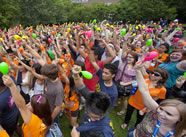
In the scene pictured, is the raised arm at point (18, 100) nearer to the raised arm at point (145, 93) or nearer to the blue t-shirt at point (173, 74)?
the raised arm at point (145, 93)

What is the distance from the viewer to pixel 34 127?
1402 mm

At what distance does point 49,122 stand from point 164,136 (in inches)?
57.1

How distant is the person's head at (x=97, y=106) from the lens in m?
1.25

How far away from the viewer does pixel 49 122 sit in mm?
1651

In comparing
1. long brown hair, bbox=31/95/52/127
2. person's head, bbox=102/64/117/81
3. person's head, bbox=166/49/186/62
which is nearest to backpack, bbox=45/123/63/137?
long brown hair, bbox=31/95/52/127

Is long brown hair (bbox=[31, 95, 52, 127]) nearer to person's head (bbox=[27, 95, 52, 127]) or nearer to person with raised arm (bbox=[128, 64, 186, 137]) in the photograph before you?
person's head (bbox=[27, 95, 52, 127])

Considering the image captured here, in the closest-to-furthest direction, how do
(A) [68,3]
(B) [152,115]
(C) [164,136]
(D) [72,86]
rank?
(C) [164,136] → (B) [152,115] → (D) [72,86] → (A) [68,3]

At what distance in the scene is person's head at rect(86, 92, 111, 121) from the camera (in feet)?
4.09

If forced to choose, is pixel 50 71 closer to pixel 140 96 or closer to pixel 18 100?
pixel 18 100

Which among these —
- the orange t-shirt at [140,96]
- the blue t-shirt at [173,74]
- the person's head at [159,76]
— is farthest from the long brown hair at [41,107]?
the blue t-shirt at [173,74]

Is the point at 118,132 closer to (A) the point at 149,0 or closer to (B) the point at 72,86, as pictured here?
(B) the point at 72,86

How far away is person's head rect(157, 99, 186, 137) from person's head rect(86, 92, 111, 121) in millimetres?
614

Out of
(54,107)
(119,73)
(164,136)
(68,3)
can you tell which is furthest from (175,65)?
(68,3)

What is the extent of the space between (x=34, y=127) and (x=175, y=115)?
61.8 inches
